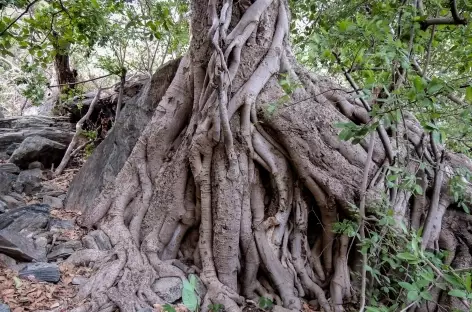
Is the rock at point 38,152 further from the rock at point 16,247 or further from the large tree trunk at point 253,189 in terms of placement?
the rock at point 16,247

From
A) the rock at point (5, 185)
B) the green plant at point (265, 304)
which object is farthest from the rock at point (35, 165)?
the green plant at point (265, 304)

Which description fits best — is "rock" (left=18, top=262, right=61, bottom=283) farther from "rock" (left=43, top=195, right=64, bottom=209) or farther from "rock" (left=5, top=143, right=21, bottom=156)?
"rock" (left=5, top=143, right=21, bottom=156)

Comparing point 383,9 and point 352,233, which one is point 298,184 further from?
point 383,9

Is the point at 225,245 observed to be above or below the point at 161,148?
below

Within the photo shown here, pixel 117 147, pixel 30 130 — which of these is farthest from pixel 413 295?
pixel 30 130

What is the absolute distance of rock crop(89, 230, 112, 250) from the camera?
118 inches

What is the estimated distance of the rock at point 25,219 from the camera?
3.04 metres

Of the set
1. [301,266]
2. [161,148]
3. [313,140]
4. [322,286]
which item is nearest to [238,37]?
[313,140]

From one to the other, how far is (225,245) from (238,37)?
182 centimetres

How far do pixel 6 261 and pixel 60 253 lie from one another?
1.34 feet

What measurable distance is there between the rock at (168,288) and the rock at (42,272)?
72 centimetres

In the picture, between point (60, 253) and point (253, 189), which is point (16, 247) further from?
point (253, 189)

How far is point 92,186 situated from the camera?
420 centimetres

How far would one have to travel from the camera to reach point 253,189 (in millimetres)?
3080
